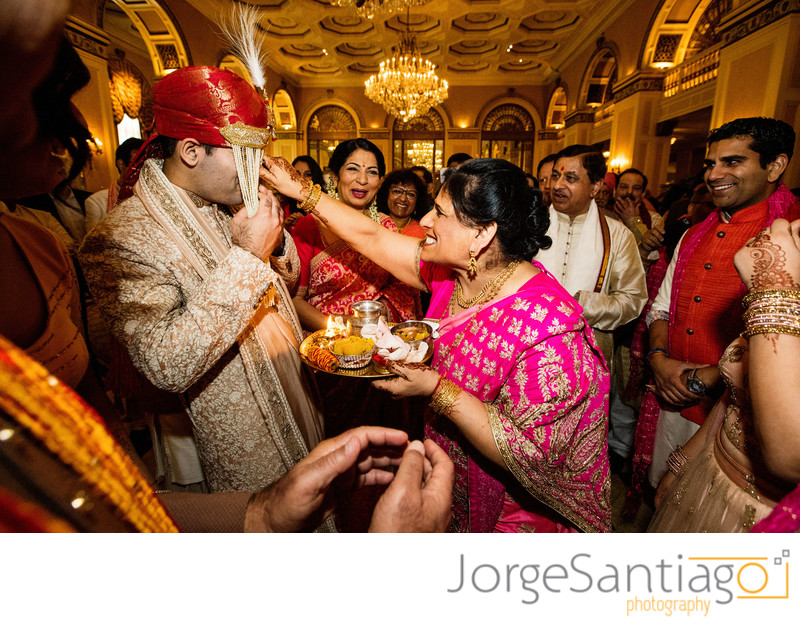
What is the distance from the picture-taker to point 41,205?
10.8 feet

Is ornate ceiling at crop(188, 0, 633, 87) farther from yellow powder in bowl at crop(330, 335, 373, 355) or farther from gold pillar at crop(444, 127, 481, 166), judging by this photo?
yellow powder in bowl at crop(330, 335, 373, 355)

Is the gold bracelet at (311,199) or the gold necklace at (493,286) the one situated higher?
the gold bracelet at (311,199)

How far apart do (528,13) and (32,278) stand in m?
13.0

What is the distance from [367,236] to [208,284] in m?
1.15

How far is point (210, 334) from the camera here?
1123 millimetres

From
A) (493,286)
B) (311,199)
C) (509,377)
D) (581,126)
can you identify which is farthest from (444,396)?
(581,126)

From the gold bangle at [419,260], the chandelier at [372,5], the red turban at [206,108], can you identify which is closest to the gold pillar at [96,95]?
the chandelier at [372,5]

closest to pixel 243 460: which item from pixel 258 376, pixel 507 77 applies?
pixel 258 376

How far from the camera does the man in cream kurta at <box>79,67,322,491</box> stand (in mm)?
1133

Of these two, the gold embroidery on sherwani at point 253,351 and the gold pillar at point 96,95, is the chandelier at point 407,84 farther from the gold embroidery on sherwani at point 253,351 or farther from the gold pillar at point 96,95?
the gold embroidery on sherwani at point 253,351

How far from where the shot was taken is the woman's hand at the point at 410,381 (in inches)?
53.6
